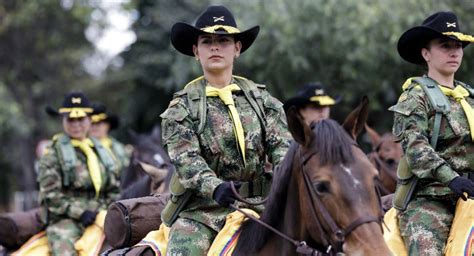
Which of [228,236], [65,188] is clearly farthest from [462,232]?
[65,188]

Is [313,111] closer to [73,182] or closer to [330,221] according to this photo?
[73,182]

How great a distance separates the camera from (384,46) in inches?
767

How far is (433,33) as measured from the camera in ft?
25.0

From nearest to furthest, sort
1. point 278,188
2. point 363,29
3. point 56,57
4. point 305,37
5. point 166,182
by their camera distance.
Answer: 1. point 278,188
2. point 166,182
3. point 363,29
4. point 305,37
5. point 56,57

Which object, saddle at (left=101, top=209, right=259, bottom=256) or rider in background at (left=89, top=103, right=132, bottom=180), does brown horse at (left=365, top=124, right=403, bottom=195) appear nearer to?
rider in background at (left=89, top=103, right=132, bottom=180)

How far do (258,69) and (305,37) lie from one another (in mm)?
1824

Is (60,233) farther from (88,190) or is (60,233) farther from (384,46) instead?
(384,46)

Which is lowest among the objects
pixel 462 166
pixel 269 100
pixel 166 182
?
pixel 166 182

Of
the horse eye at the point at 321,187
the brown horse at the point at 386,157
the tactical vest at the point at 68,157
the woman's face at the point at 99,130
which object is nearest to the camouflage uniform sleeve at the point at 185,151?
the horse eye at the point at 321,187

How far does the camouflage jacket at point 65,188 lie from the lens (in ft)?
38.6

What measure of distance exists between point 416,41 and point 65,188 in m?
6.04

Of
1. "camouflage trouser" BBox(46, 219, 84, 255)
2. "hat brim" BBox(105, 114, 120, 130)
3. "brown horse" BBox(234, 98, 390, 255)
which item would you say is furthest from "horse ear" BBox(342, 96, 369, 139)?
"hat brim" BBox(105, 114, 120, 130)

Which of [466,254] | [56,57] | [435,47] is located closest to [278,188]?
[466,254]

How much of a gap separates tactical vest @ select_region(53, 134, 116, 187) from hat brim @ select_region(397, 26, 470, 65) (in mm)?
5472
